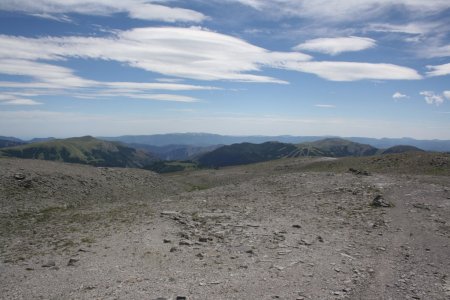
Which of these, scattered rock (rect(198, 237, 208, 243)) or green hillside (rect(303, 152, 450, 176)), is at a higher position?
green hillside (rect(303, 152, 450, 176))

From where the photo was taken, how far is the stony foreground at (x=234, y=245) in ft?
44.9

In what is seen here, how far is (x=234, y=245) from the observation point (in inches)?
745

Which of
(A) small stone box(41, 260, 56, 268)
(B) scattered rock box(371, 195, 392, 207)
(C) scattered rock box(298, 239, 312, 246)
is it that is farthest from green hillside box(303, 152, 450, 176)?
(A) small stone box(41, 260, 56, 268)

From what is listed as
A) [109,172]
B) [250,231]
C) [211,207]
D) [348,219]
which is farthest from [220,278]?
[109,172]

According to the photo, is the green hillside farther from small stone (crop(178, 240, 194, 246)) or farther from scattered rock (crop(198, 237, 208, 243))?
small stone (crop(178, 240, 194, 246))

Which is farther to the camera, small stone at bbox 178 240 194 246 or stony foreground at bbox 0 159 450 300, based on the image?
small stone at bbox 178 240 194 246

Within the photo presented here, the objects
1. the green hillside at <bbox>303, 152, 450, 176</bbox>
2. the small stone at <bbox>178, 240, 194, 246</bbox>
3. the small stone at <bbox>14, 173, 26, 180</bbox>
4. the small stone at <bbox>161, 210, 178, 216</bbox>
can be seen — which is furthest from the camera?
the green hillside at <bbox>303, 152, 450, 176</bbox>

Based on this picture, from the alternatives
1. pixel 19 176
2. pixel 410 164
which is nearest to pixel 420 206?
pixel 410 164

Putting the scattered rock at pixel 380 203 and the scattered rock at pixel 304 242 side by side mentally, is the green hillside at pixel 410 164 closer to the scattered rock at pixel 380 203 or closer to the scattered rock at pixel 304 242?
the scattered rock at pixel 380 203

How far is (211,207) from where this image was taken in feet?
99.1

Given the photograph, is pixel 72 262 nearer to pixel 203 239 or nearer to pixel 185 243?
pixel 185 243

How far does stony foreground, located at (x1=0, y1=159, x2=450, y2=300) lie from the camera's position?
1370 cm

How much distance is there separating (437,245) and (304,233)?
6782 mm

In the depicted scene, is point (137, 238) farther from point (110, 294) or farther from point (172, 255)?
point (110, 294)
